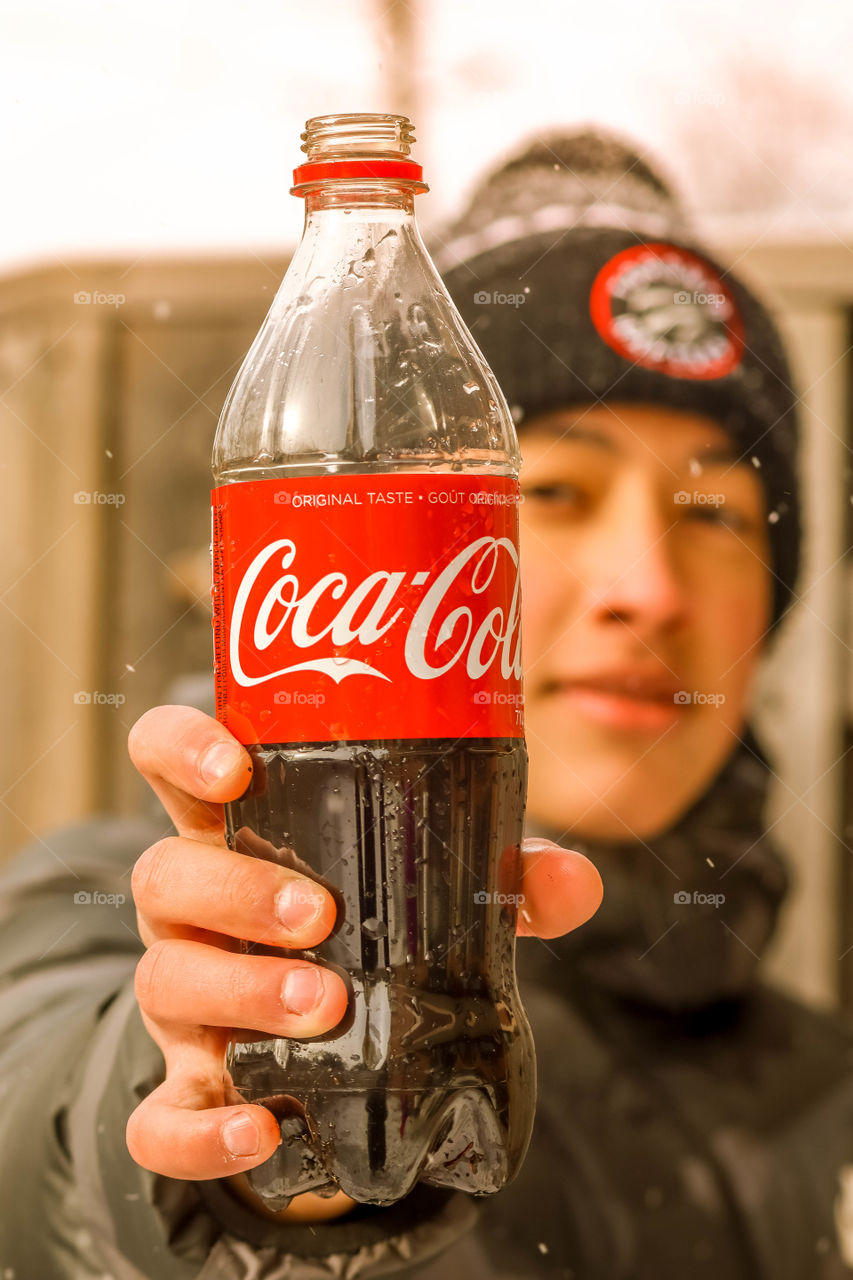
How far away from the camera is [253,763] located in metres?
0.64

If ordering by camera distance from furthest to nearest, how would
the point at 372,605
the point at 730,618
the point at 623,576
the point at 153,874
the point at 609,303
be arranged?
1. the point at 730,618
2. the point at 623,576
3. the point at 609,303
4. the point at 153,874
5. the point at 372,605

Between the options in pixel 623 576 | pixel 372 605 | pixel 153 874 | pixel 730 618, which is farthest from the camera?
pixel 730 618

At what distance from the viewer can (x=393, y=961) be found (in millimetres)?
653

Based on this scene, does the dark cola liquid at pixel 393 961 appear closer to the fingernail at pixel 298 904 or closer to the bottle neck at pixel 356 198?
the fingernail at pixel 298 904

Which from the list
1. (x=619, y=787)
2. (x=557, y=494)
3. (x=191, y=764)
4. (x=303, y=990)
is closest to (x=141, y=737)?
(x=191, y=764)

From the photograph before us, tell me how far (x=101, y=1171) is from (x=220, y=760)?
45 cm

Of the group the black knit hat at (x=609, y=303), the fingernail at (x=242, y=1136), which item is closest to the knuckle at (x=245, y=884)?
the fingernail at (x=242, y=1136)

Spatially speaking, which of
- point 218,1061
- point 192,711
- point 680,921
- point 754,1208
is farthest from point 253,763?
point 754,1208

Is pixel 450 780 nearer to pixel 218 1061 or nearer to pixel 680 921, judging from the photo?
pixel 218 1061

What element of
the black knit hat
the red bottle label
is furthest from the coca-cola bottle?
the black knit hat

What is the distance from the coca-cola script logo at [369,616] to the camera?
1.92ft

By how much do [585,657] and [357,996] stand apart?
0.67 meters

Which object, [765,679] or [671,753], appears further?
[765,679]

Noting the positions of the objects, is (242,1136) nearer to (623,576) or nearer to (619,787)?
(623,576)
